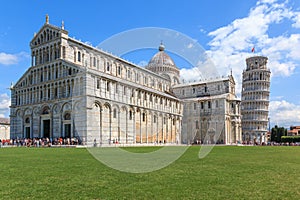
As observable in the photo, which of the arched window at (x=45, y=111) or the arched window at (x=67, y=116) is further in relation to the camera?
the arched window at (x=45, y=111)

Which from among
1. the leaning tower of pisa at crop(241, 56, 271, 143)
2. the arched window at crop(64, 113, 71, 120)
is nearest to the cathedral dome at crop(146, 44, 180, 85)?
the leaning tower of pisa at crop(241, 56, 271, 143)

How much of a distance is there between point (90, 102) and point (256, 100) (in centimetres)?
6430

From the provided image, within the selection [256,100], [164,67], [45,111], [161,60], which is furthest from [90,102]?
[256,100]

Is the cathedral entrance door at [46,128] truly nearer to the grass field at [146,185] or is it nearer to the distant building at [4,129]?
the distant building at [4,129]

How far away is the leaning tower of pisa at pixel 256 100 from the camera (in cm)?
8831

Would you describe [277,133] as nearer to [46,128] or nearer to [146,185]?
[46,128]

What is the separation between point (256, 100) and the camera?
89250 millimetres

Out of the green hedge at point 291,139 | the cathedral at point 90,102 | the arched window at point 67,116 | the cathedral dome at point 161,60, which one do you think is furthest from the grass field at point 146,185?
the green hedge at point 291,139

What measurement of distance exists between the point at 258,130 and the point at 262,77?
1691cm

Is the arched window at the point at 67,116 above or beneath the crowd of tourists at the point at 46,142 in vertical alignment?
above

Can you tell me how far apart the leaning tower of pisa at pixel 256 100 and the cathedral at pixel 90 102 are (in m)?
24.4

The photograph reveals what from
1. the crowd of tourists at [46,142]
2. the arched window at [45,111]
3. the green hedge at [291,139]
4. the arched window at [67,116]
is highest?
Result: the arched window at [45,111]

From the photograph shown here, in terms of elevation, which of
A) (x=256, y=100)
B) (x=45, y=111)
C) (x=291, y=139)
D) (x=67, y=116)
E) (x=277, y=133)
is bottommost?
(x=291, y=139)

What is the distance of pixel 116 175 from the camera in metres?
9.97
